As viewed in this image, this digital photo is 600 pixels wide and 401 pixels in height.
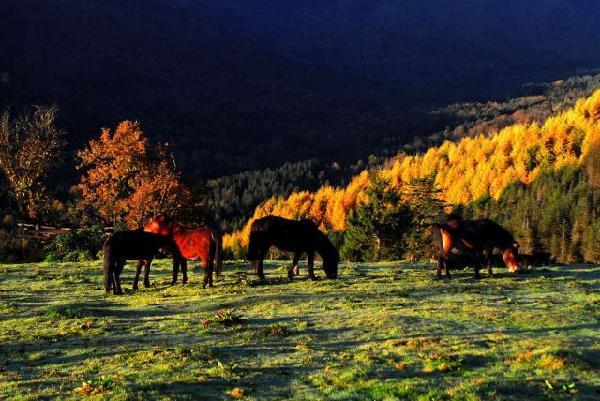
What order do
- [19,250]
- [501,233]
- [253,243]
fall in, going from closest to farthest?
[253,243] → [501,233] → [19,250]

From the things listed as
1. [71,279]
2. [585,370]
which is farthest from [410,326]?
[71,279]

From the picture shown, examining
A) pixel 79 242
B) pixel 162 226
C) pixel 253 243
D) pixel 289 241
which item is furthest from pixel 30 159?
pixel 289 241

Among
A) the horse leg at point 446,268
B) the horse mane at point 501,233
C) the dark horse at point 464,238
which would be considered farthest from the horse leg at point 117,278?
the horse mane at point 501,233

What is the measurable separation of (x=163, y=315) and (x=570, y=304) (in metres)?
13.5

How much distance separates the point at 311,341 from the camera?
14758mm

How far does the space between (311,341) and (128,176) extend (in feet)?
133

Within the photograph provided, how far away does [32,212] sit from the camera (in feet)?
172

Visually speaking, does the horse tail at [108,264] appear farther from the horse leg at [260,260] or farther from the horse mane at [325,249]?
the horse mane at [325,249]

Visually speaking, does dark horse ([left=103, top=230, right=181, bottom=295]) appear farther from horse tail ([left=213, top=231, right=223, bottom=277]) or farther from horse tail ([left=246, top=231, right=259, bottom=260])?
horse tail ([left=246, top=231, right=259, bottom=260])

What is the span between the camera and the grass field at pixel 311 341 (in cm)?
1130

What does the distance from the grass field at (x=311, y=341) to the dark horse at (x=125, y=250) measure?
3.23ft

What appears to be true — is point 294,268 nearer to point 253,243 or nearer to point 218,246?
point 253,243

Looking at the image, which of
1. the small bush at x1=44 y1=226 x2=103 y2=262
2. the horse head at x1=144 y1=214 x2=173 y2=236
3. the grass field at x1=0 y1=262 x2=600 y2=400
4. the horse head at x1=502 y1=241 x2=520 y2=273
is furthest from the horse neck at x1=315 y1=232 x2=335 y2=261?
the small bush at x1=44 y1=226 x2=103 y2=262

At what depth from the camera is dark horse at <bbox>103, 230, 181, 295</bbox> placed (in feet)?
75.5
